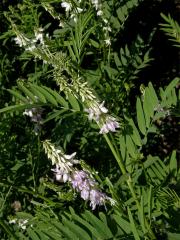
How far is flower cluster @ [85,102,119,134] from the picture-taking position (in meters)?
1.41

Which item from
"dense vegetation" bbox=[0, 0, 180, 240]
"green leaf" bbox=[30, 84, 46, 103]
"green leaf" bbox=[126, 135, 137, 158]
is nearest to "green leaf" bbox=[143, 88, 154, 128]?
"dense vegetation" bbox=[0, 0, 180, 240]

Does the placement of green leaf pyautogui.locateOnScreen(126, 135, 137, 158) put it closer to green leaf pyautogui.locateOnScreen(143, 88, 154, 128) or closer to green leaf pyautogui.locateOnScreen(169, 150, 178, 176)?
green leaf pyautogui.locateOnScreen(143, 88, 154, 128)

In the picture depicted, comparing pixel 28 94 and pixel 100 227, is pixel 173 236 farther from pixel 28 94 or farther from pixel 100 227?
pixel 28 94

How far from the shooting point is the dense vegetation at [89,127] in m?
1.54

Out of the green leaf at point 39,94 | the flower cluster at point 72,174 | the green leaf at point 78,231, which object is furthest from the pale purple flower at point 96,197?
the green leaf at point 39,94

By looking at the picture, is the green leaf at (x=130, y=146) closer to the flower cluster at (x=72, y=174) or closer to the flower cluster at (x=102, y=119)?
the flower cluster at (x=72, y=174)

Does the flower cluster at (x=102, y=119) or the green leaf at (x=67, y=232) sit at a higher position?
the flower cluster at (x=102, y=119)

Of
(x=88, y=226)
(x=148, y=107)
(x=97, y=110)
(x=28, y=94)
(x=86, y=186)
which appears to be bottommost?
(x=88, y=226)

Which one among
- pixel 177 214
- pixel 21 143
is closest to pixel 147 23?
pixel 21 143

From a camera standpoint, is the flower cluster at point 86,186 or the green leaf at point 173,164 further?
the green leaf at point 173,164

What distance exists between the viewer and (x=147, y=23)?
14.5ft

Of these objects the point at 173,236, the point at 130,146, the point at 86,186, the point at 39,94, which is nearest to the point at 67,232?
the point at 86,186

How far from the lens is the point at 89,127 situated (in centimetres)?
265

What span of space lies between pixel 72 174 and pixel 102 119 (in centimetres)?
19
